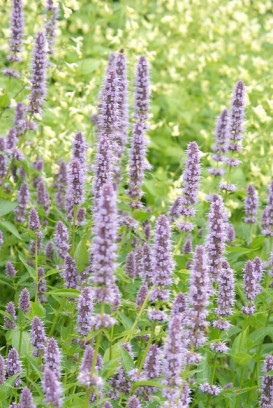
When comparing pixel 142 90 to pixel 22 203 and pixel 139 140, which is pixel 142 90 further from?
pixel 22 203

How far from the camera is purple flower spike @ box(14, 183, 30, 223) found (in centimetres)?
561

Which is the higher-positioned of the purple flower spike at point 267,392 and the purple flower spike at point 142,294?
the purple flower spike at point 142,294

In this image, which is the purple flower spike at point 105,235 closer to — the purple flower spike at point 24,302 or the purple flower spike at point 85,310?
the purple flower spike at point 85,310

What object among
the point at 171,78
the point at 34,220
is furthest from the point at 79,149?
the point at 171,78

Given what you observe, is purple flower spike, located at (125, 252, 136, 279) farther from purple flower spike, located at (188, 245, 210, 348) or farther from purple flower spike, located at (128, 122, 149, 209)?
purple flower spike, located at (188, 245, 210, 348)

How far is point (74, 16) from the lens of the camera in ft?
38.7

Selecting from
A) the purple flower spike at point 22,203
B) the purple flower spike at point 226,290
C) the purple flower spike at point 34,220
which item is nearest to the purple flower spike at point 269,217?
the purple flower spike at point 226,290

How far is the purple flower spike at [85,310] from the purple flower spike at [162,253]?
38cm

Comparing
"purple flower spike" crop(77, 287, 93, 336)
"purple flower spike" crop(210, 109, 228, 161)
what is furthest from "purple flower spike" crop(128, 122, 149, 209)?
"purple flower spike" crop(77, 287, 93, 336)

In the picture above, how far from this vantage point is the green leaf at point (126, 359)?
4.00m

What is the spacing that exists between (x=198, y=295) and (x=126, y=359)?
65 cm

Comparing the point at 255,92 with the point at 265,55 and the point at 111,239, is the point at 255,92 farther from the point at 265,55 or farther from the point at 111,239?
the point at 111,239

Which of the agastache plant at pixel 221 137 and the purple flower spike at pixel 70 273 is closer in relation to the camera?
the purple flower spike at pixel 70 273

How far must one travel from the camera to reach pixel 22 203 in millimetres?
5645
